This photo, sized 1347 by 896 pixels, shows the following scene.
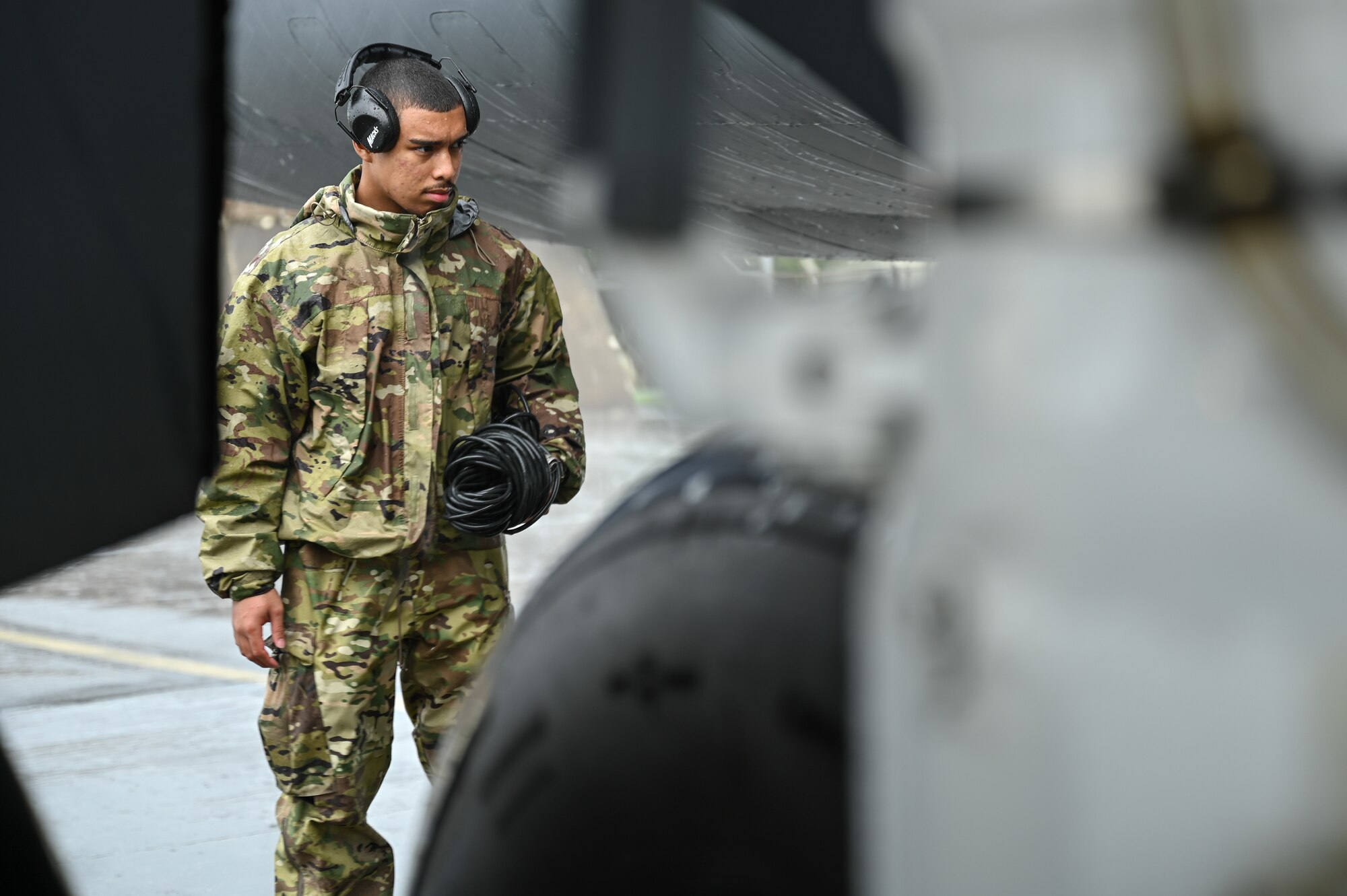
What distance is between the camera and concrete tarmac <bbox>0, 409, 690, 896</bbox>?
3.53m

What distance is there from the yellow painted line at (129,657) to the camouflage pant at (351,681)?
2.82m

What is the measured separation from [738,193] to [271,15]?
1830mm

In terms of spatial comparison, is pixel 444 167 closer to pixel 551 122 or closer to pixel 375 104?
pixel 375 104

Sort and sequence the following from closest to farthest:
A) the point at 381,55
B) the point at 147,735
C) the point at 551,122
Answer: the point at 381,55
the point at 147,735
the point at 551,122

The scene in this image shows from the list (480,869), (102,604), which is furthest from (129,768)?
(480,869)

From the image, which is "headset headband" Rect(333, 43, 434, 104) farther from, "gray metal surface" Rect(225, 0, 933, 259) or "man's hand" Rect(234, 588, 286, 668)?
"man's hand" Rect(234, 588, 286, 668)

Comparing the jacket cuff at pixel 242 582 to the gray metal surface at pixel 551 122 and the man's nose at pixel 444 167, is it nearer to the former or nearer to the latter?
the man's nose at pixel 444 167

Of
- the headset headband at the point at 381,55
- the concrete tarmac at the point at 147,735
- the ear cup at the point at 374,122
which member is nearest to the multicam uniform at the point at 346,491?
the ear cup at the point at 374,122

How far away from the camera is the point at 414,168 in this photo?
2760 mm

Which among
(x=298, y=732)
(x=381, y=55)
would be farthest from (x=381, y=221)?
(x=298, y=732)

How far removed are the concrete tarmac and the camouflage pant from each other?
418 millimetres

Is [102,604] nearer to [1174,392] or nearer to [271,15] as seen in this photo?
[271,15]

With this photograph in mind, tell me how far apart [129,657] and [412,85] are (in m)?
3.95

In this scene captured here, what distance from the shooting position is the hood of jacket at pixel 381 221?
2.76 meters
